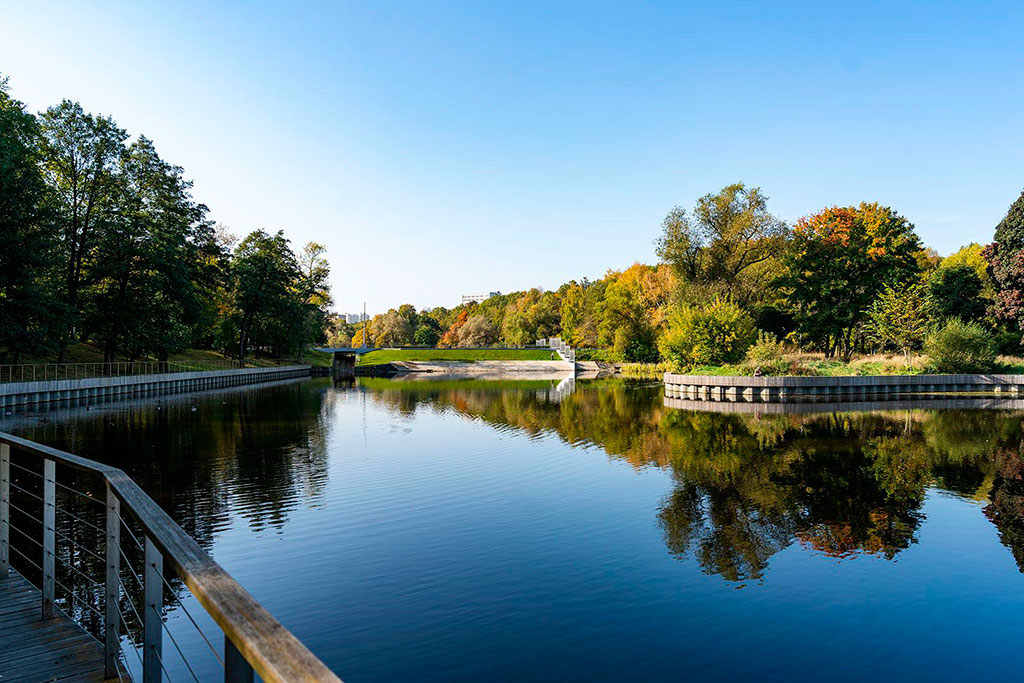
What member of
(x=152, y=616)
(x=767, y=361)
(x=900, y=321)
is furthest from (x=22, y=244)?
(x=900, y=321)

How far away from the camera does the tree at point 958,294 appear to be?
46.9m

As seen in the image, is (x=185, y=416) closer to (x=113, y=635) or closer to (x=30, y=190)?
(x=30, y=190)

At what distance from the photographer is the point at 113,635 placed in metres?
4.08

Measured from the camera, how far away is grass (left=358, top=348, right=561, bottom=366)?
9125cm

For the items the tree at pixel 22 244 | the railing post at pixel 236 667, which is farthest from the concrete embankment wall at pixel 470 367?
the railing post at pixel 236 667

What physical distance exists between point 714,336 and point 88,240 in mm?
41022

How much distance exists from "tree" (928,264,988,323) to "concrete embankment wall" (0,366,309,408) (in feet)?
180

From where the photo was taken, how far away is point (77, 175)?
4266 centimetres

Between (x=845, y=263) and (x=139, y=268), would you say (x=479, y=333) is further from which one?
(x=139, y=268)

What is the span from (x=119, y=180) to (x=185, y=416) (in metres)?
24.5

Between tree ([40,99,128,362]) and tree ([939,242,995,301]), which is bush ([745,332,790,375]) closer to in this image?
tree ([939,242,995,301])

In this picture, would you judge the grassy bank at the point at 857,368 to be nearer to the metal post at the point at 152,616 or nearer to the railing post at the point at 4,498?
the railing post at the point at 4,498

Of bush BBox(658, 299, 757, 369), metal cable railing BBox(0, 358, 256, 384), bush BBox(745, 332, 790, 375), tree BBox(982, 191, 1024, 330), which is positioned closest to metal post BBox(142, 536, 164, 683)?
metal cable railing BBox(0, 358, 256, 384)

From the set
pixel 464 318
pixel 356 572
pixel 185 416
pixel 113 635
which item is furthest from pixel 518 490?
pixel 464 318
